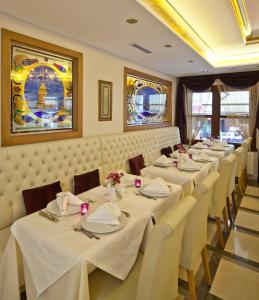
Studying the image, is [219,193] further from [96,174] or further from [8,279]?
[8,279]

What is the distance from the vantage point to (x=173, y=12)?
282 centimetres

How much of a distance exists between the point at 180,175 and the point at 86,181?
115cm

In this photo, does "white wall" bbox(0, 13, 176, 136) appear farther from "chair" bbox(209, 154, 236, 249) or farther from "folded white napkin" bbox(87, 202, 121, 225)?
"folded white napkin" bbox(87, 202, 121, 225)

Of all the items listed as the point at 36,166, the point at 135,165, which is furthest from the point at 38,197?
the point at 135,165

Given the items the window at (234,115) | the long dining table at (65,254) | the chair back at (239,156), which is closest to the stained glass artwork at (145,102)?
the window at (234,115)

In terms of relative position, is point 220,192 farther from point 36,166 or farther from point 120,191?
point 36,166

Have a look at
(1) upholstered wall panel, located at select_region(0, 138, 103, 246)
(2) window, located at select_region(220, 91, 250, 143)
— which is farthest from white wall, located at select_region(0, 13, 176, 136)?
(2) window, located at select_region(220, 91, 250, 143)

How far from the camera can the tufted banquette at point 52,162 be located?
2.26 m

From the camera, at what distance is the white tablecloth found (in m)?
2.80

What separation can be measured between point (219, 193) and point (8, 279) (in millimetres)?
2092

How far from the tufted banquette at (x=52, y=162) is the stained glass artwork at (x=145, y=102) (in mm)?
580

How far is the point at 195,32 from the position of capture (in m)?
3.64

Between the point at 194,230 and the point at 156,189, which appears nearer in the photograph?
the point at 194,230

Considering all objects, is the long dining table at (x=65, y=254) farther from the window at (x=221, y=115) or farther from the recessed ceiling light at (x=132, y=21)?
the window at (x=221, y=115)
